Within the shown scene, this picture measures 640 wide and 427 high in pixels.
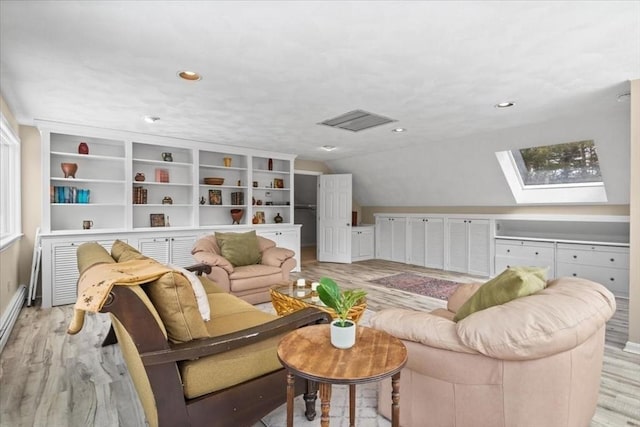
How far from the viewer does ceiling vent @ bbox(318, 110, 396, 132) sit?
157 inches

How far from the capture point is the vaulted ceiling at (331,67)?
6.40ft

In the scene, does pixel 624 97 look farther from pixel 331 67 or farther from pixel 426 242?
pixel 426 242

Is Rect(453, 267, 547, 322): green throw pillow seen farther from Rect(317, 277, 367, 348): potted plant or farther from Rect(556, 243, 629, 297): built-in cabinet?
Rect(556, 243, 629, 297): built-in cabinet

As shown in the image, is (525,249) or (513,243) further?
(513,243)

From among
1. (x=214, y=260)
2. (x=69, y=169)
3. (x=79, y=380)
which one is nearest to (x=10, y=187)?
(x=69, y=169)

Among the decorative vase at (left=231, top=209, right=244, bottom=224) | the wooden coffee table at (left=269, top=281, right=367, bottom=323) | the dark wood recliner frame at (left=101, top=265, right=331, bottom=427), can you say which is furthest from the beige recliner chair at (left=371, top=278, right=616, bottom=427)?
the decorative vase at (left=231, top=209, right=244, bottom=224)

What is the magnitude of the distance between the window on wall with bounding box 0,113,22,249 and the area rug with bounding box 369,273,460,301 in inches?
190

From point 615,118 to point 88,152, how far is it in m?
6.57

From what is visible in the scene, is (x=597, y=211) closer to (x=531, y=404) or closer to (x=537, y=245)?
(x=537, y=245)

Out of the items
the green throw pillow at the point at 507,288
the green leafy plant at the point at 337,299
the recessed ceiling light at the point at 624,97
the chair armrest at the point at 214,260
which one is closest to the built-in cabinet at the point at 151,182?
the chair armrest at the point at 214,260

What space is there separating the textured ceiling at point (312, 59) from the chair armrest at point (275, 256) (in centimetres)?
171

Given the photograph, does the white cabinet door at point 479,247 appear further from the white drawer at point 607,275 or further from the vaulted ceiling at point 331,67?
the vaulted ceiling at point 331,67

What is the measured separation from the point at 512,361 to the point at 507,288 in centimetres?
→ 39

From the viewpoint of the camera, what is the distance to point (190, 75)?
2.82 metres
